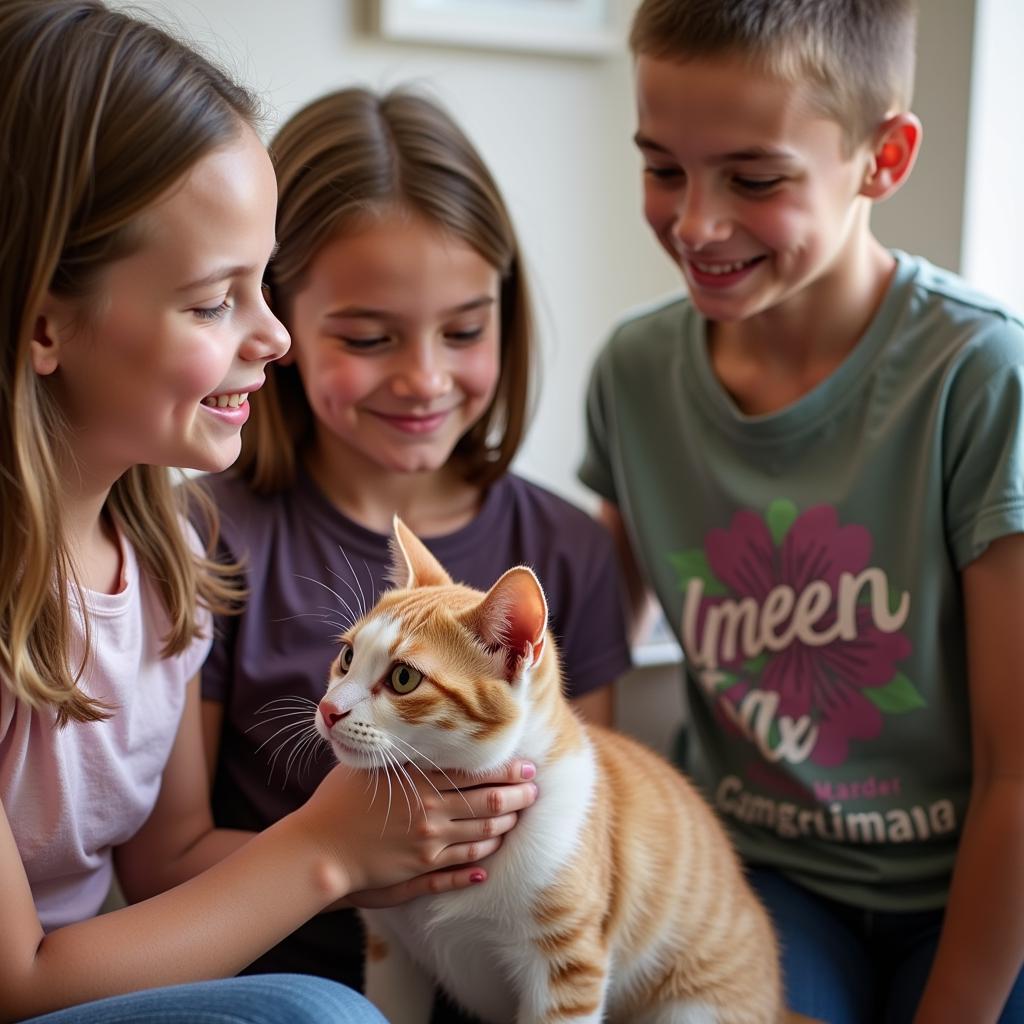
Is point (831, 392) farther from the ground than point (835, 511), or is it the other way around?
point (831, 392)

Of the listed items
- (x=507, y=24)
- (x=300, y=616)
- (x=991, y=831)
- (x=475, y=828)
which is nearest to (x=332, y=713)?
(x=475, y=828)

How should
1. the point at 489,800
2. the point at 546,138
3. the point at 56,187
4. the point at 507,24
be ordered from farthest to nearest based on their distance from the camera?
the point at 546,138 → the point at 507,24 → the point at 489,800 → the point at 56,187

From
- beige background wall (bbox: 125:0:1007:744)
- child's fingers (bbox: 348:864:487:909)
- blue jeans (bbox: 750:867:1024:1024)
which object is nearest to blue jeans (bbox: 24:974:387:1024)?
child's fingers (bbox: 348:864:487:909)

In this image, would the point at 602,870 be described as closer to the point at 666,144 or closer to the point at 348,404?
the point at 348,404

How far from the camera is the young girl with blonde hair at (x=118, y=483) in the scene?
0.82 m

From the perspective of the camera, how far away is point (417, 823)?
3.11 feet

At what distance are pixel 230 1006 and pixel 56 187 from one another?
0.59m

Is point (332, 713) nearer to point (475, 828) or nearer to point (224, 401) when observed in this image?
point (475, 828)

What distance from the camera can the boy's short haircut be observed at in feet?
3.77

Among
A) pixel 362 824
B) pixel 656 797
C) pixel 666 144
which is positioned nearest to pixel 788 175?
pixel 666 144

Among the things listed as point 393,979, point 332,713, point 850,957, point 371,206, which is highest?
point 371,206

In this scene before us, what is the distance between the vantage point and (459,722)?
89 centimetres

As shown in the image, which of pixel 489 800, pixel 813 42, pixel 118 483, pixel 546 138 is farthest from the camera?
→ pixel 546 138

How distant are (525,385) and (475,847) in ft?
2.03
